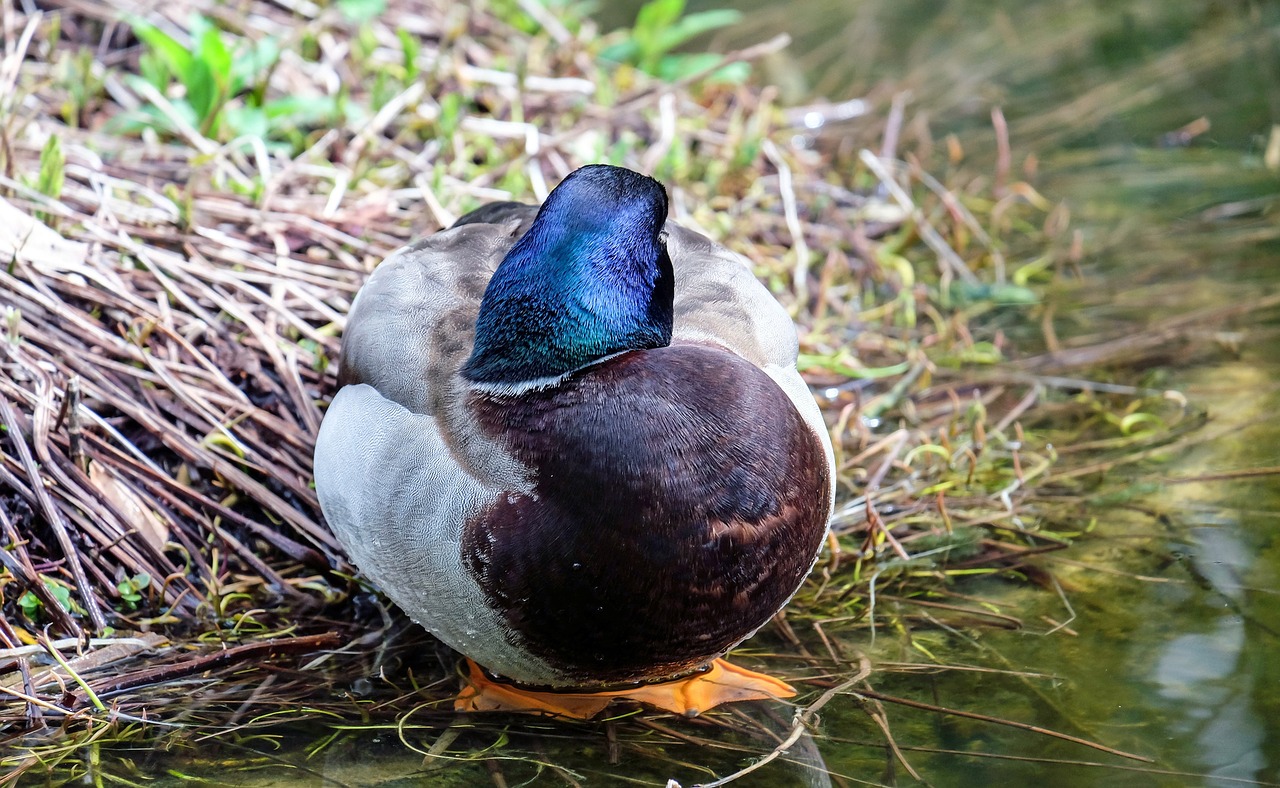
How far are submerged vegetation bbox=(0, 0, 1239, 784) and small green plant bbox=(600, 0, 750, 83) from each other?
0.06 feet

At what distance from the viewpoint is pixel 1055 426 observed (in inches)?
146

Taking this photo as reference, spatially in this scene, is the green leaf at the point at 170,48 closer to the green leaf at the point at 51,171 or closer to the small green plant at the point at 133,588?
the green leaf at the point at 51,171

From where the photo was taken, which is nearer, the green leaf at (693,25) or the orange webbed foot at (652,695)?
the orange webbed foot at (652,695)

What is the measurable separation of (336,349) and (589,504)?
1.54 m

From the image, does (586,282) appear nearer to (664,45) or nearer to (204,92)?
(204,92)

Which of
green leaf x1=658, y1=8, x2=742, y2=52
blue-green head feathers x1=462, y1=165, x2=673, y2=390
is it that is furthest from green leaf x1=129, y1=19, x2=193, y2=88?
blue-green head feathers x1=462, y1=165, x2=673, y2=390

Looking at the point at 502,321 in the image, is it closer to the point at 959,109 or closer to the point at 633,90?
the point at 633,90

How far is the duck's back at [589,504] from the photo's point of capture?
2.24 m

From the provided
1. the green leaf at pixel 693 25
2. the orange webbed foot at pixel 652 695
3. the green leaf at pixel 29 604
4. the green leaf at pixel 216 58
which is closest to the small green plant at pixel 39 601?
the green leaf at pixel 29 604

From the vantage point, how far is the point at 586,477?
7.38 ft

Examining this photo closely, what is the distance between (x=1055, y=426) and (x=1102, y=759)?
155 cm

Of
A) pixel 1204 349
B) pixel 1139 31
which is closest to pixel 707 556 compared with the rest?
pixel 1204 349

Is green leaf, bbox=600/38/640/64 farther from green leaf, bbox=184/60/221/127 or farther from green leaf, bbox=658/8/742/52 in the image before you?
green leaf, bbox=184/60/221/127

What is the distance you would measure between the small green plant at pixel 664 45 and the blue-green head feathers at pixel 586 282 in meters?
3.01
